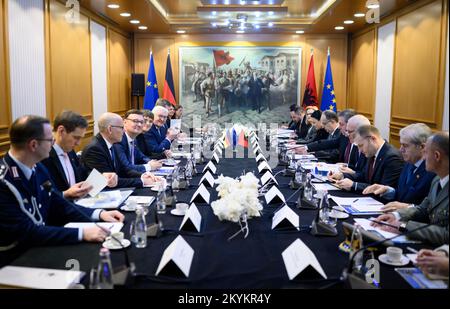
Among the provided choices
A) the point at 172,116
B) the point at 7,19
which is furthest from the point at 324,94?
the point at 7,19

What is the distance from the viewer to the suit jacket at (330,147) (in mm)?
5594

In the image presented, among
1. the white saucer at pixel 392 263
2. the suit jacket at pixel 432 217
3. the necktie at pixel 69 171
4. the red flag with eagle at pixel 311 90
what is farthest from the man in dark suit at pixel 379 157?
the red flag with eagle at pixel 311 90

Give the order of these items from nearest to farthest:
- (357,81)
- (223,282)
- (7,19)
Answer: (223,282) → (7,19) → (357,81)

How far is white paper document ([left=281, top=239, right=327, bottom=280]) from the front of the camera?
1644 millimetres

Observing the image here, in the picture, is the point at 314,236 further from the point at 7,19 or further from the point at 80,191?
the point at 7,19

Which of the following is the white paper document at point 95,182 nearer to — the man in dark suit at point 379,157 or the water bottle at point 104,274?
the water bottle at point 104,274

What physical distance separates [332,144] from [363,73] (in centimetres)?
405

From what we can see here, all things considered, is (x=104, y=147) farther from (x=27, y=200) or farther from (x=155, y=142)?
(x=155, y=142)

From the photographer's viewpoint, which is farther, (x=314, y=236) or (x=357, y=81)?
(x=357, y=81)

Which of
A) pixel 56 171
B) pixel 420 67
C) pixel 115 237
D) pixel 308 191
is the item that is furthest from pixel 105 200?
pixel 420 67

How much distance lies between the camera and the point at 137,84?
390 inches

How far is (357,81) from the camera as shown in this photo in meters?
9.73
